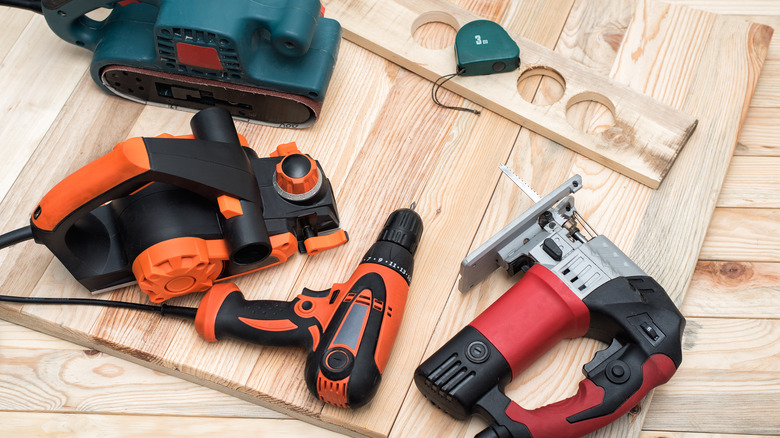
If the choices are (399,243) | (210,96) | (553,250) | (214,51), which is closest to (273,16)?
(214,51)

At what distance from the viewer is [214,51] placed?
1.48 meters

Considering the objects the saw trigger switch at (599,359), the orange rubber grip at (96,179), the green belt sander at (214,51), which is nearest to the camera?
the orange rubber grip at (96,179)

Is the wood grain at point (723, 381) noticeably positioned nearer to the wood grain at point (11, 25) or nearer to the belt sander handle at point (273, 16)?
the belt sander handle at point (273, 16)

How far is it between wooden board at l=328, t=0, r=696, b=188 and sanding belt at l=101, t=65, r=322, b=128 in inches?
10.4

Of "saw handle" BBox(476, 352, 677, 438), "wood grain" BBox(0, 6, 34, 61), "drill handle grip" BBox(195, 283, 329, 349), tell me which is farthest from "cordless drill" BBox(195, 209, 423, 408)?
"wood grain" BBox(0, 6, 34, 61)

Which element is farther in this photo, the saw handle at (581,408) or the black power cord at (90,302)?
the black power cord at (90,302)

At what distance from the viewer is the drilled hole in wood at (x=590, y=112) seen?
5.60ft

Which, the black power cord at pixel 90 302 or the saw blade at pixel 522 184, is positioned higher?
the saw blade at pixel 522 184

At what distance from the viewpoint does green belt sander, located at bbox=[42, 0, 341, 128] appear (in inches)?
57.8

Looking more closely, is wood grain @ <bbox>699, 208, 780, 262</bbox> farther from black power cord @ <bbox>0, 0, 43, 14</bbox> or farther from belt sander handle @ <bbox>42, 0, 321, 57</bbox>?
black power cord @ <bbox>0, 0, 43, 14</bbox>

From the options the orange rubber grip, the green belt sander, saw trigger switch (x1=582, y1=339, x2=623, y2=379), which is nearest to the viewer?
the orange rubber grip

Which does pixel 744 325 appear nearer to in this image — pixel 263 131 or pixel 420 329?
pixel 420 329

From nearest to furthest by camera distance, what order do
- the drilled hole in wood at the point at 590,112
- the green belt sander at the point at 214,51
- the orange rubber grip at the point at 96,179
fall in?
→ the orange rubber grip at the point at 96,179 < the green belt sander at the point at 214,51 < the drilled hole in wood at the point at 590,112

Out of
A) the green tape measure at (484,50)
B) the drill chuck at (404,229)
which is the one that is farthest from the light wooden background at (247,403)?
the green tape measure at (484,50)
